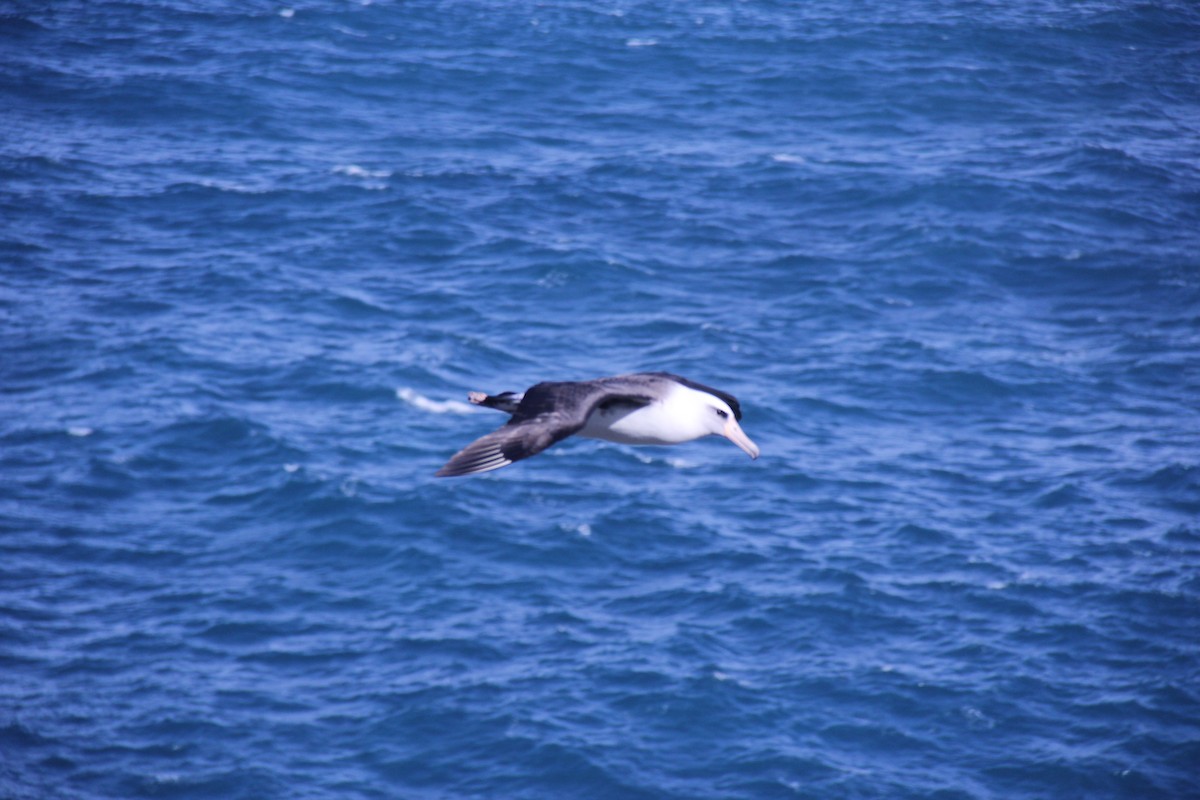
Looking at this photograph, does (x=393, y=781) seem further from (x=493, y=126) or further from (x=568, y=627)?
(x=493, y=126)

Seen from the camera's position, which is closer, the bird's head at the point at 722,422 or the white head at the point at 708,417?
the white head at the point at 708,417

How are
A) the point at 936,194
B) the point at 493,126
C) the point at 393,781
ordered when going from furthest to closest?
the point at 493,126, the point at 936,194, the point at 393,781

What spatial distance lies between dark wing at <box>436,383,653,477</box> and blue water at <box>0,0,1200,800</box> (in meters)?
24.2

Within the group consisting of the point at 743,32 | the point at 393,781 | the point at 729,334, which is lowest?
the point at 393,781

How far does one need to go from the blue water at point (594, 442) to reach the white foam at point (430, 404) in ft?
0.59

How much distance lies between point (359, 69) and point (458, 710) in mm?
59627

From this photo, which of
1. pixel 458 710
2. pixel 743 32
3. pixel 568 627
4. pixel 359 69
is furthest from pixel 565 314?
pixel 743 32

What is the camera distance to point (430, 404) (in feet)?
191

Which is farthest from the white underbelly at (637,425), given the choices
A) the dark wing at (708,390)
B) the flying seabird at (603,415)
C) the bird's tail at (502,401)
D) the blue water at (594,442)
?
the blue water at (594,442)

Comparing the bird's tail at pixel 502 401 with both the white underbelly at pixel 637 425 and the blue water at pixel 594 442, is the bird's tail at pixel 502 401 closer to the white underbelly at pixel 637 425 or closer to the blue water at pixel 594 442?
the white underbelly at pixel 637 425

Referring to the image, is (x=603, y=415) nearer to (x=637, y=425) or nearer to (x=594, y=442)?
(x=637, y=425)

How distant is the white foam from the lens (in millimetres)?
57750

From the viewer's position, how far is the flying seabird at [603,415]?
56.6 feet

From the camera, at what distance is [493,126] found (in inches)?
3339
